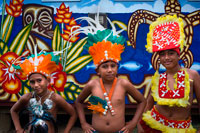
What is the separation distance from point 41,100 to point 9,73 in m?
1.98

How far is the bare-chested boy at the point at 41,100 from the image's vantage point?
2.98m

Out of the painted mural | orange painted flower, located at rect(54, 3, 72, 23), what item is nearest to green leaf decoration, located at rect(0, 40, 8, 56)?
the painted mural

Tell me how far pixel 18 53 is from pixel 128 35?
7.22ft

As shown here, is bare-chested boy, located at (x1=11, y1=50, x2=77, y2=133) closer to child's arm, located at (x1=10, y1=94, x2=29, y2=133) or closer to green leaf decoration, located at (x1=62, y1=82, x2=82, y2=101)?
child's arm, located at (x1=10, y1=94, x2=29, y2=133)

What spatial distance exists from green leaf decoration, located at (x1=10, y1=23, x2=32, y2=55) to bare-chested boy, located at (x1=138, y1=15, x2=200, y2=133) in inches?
105

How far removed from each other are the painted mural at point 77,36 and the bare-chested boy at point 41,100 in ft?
5.05

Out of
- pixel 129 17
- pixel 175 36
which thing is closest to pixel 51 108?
pixel 175 36

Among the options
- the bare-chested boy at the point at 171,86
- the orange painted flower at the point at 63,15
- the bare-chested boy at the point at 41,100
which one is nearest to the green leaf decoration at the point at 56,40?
the orange painted flower at the point at 63,15

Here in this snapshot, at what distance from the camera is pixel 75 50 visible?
4.68 m

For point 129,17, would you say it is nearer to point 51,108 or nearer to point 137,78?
point 137,78

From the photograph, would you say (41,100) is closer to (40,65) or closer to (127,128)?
(40,65)

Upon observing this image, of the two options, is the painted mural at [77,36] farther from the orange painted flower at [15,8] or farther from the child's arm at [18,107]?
the child's arm at [18,107]

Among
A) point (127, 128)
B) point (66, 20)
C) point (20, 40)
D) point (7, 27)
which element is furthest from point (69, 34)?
point (127, 128)

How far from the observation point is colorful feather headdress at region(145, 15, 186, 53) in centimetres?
279
